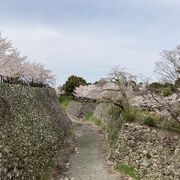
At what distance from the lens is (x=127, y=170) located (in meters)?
20.7

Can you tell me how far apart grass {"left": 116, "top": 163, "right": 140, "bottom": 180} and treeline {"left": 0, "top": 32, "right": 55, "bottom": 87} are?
384 inches

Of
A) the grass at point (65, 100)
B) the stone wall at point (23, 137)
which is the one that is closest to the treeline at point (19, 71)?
the stone wall at point (23, 137)

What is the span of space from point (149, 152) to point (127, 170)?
1624 mm

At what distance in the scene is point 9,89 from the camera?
64.6 ft

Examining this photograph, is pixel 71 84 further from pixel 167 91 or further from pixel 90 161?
pixel 90 161

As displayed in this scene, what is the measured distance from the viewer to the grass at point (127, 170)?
19.9 meters

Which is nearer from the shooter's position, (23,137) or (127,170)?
(23,137)

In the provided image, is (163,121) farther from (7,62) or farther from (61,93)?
(61,93)

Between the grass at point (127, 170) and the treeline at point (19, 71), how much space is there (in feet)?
32.0

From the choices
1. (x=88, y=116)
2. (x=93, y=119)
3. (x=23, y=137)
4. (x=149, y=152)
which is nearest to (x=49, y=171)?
(x=23, y=137)

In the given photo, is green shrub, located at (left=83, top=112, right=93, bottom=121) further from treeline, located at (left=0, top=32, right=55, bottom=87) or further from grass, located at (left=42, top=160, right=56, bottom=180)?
grass, located at (left=42, top=160, right=56, bottom=180)

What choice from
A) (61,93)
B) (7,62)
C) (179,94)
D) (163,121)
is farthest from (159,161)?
(61,93)

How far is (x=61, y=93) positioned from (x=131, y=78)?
4185 cm

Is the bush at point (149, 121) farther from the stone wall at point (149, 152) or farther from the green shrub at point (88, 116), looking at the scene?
the green shrub at point (88, 116)
